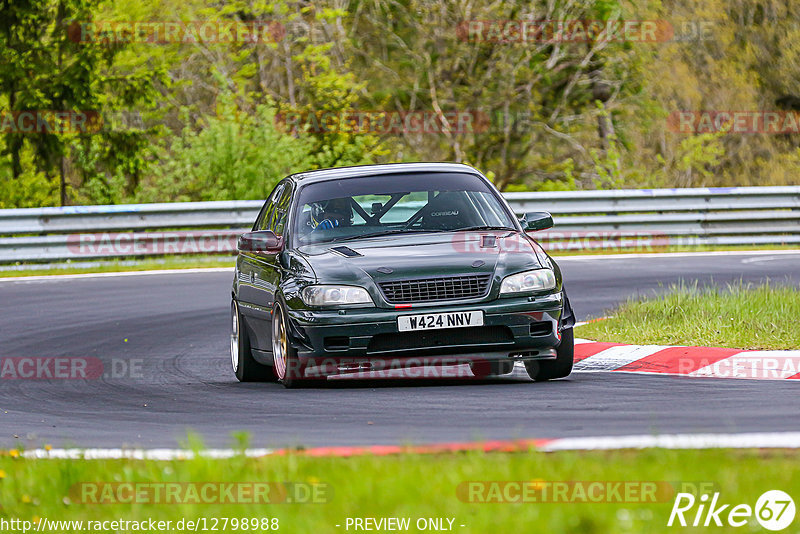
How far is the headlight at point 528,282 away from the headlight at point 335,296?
0.89 m

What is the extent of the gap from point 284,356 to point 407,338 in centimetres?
95

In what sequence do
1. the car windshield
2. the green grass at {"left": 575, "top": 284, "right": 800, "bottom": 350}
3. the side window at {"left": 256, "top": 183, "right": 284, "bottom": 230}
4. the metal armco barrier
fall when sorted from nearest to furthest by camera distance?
the car windshield < the green grass at {"left": 575, "top": 284, "right": 800, "bottom": 350} < the side window at {"left": 256, "top": 183, "right": 284, "bottom": 230} < the metal armco barrier

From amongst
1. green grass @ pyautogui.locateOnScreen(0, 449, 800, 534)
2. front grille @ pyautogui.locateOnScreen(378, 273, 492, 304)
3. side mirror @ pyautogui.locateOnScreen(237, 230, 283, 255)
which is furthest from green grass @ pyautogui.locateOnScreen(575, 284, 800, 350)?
green grass @ pyautogui.locateOnScreen(0, 449, 800, 534)

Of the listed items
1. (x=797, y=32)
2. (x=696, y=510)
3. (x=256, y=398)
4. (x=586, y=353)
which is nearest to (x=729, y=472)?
(x=696, y=510)

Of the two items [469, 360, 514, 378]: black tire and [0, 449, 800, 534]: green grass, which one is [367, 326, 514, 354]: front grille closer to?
[469, 360, 514, 378]: black tire

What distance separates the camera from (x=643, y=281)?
16.5 meters

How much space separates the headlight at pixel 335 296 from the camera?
28.3ft

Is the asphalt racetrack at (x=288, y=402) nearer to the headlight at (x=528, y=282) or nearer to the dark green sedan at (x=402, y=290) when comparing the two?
the dark green sedan at (x=402, y=290)

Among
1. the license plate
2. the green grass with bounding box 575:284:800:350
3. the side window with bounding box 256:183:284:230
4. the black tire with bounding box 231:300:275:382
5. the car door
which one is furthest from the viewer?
the side window with bounding box 256:183:284:230

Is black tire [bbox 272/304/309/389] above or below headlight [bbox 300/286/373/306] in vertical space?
below

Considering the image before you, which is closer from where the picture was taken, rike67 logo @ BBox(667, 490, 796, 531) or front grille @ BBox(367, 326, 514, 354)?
rike67 logo @ BBox(667, 490, 796, 531)

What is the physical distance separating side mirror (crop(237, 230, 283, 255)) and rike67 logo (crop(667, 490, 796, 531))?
5.53 m

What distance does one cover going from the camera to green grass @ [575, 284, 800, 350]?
33.9 feet

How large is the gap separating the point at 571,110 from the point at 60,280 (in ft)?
56.5
